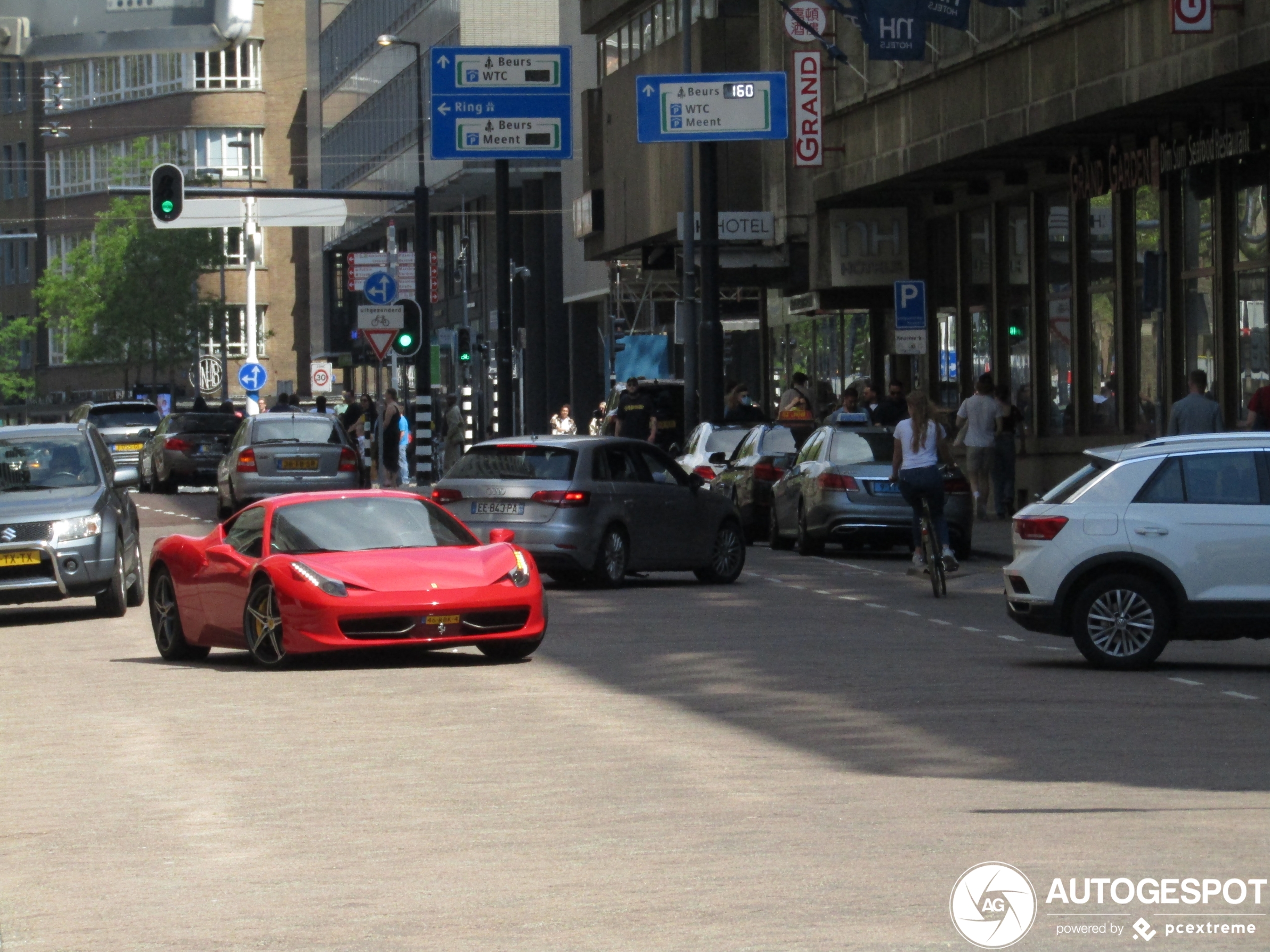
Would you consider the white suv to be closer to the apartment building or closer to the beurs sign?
the beurs sign

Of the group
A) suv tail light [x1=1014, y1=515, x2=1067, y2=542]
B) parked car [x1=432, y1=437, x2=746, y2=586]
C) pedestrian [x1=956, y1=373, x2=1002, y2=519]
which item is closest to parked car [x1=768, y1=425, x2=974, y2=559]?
parked car [x1=432, y1=437, x2=746, y2=586]

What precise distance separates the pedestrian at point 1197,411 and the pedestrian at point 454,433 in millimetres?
22379

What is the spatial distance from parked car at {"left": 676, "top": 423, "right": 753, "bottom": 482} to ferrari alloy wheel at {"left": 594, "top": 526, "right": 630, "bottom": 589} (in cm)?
879

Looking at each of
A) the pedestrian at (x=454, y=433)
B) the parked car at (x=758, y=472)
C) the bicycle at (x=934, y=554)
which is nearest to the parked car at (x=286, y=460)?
the parked car at (x=758, y=472)

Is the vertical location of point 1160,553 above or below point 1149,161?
below

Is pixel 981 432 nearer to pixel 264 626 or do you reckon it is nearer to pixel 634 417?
pixel 634 417

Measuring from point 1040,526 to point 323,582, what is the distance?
14.9ft

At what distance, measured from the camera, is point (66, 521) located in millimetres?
20438

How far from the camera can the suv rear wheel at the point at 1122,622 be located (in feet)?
50.1

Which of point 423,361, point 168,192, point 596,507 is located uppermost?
point 168,192

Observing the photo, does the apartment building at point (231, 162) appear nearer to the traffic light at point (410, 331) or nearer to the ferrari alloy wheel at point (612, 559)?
the traffic light at point (410, 331)

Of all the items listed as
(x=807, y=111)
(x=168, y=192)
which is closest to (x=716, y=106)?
(x=807, y=111)

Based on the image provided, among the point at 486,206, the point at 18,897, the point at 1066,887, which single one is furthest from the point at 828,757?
the point at 486,206

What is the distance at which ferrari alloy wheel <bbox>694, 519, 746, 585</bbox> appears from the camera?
23641mm
